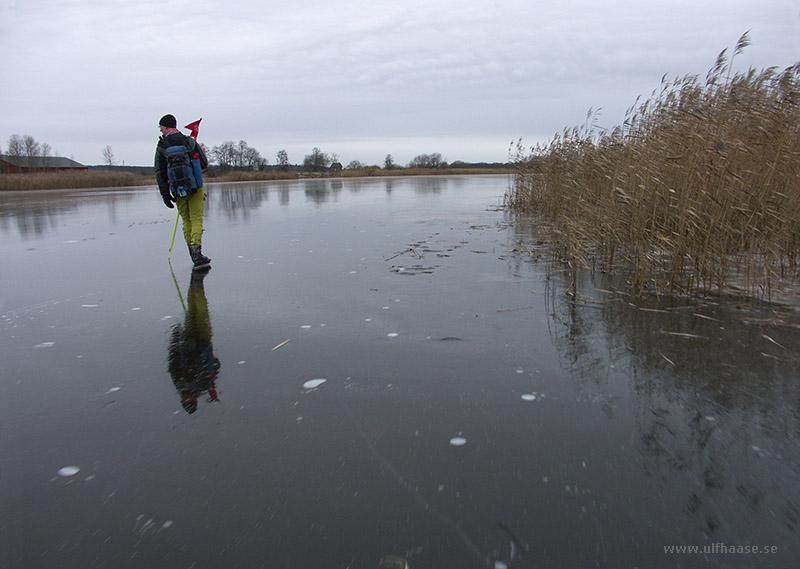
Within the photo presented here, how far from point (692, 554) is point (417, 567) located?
1005mm

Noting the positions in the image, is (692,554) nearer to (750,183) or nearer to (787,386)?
(787,386)

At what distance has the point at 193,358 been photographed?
12.5 feet

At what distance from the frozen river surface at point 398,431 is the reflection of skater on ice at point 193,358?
0.02 m

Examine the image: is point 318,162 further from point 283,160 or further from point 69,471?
point 69,471

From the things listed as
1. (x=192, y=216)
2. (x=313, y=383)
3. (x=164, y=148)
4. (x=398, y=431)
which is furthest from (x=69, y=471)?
(x=164, y=148)

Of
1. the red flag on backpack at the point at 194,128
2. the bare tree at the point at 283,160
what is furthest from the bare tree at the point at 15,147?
the red flag on backpack at the point at 194,128

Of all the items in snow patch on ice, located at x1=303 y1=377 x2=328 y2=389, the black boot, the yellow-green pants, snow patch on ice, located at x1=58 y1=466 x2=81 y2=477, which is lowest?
snow patch on ice, located at x1=58 y1=466 x2=81 y2=477


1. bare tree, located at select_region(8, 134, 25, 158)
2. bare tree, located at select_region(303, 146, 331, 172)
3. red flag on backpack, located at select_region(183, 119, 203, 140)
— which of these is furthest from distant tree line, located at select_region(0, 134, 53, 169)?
red flag on backpack, located at select_region(183, 119, 203, 140)

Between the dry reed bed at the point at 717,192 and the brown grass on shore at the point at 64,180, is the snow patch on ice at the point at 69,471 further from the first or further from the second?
the brown grass on shore at the point at 64,180

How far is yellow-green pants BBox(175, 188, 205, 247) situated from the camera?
24.2 feet

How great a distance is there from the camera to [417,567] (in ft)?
5.75

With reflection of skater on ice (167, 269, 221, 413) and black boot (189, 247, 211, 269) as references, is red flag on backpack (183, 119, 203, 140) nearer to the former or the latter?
black boot (189, 247, 211, 269)

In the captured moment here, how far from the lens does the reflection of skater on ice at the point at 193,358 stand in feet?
10.5

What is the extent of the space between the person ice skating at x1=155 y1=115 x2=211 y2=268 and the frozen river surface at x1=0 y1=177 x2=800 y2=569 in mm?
1948
